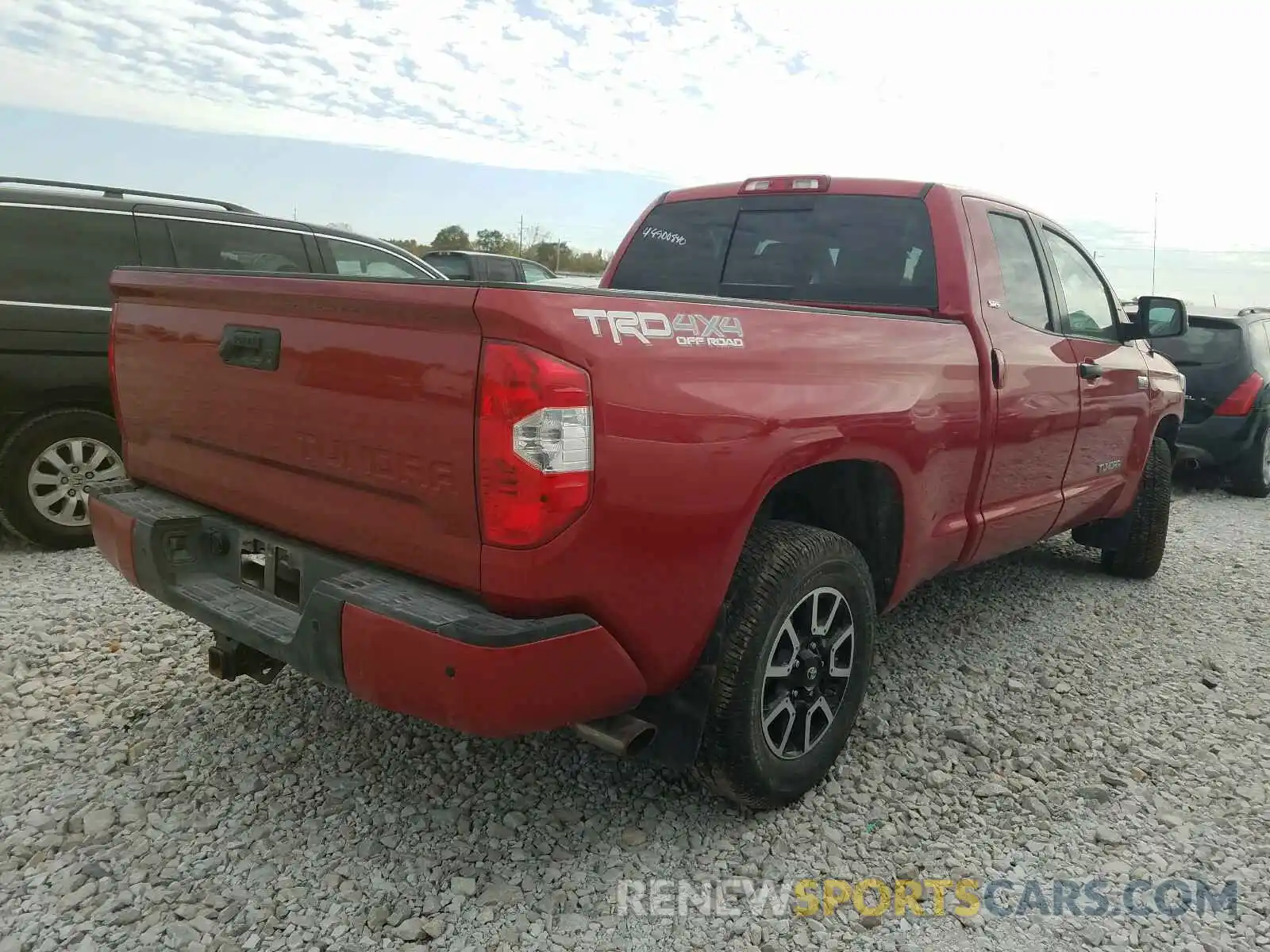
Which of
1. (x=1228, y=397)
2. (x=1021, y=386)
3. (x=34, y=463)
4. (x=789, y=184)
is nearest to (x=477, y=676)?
(x=1021, y=386)

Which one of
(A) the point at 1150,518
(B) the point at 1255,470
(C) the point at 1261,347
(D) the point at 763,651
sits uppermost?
(C) the point at 1261,347

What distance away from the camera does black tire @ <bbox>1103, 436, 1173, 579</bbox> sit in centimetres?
530

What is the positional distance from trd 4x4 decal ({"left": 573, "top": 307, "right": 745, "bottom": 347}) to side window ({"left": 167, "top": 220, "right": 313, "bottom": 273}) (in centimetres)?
367

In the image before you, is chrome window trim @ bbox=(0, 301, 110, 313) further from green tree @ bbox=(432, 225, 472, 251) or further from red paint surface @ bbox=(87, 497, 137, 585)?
green tree @ bbox=(432, 225, 472, 251)

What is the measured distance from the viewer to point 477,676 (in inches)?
77.3

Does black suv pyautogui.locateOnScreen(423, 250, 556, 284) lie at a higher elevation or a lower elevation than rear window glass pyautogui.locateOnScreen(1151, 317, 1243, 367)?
higher

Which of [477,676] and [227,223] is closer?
[477,676]

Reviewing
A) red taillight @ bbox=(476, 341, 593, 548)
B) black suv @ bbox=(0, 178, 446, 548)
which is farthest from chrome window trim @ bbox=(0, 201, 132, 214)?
red taillight @ bbox=(476, 341, 593, 548)

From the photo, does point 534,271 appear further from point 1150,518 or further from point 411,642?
point 411,642

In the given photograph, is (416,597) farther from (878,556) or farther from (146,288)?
(878,556)

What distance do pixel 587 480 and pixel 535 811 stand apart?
1.24m

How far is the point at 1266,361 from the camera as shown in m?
8.57

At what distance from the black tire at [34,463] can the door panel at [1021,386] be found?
443 cm

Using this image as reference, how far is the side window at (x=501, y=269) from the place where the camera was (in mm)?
14645
